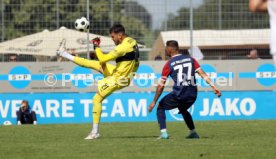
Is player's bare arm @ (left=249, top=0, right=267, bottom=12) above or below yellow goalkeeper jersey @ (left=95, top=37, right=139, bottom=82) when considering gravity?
above

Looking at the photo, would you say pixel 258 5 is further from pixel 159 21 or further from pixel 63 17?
pixel 63 17

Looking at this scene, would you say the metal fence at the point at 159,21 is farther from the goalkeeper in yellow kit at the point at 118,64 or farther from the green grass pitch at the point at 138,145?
the goalkeeper in yellow kit at the point at 118,64

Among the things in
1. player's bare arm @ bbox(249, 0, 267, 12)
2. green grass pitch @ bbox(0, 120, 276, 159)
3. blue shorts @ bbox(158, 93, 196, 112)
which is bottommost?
green grass pitch @ bbox(0, 120, 276, 159)

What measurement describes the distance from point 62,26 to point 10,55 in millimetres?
2042

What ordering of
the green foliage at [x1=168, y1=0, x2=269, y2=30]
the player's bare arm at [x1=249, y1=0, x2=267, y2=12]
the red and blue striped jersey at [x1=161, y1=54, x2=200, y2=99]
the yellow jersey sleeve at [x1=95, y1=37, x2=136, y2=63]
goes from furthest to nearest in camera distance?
the green foliage at [x1=168, y1=0, x2=269, y2=30], the yellow jersey sleeve at [x1=95, y1=37, x2=136, y2=63], the red and blue striped jersey at [x1=161, y1=54, x2=200, y2=99], the player's bare arm at [x1=249, y1=0, x2=267, y2=12]

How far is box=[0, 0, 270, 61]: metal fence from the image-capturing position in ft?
83.0

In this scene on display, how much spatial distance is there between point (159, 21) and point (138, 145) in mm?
13121

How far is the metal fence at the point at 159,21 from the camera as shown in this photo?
25.3 metres

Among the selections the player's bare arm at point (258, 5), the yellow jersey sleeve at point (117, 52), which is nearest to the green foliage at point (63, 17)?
the yellow jersey sleeve at point (117, 52)

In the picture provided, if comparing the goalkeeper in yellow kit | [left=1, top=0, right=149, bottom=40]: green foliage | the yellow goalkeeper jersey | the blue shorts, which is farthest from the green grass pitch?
[left=1, top=0, right=149, bottom=40]: green foliage

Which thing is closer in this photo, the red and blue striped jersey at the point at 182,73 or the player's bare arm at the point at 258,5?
the player's bare arm at the point at 258,5

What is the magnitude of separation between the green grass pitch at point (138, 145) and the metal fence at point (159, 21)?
8.20 m

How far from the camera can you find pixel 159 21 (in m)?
25.4

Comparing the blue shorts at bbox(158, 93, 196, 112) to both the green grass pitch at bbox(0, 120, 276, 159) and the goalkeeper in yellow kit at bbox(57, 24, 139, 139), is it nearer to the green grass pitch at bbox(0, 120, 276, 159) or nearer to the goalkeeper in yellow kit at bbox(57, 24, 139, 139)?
the green grass pitch at bbox(0, 120, 276, 159)
